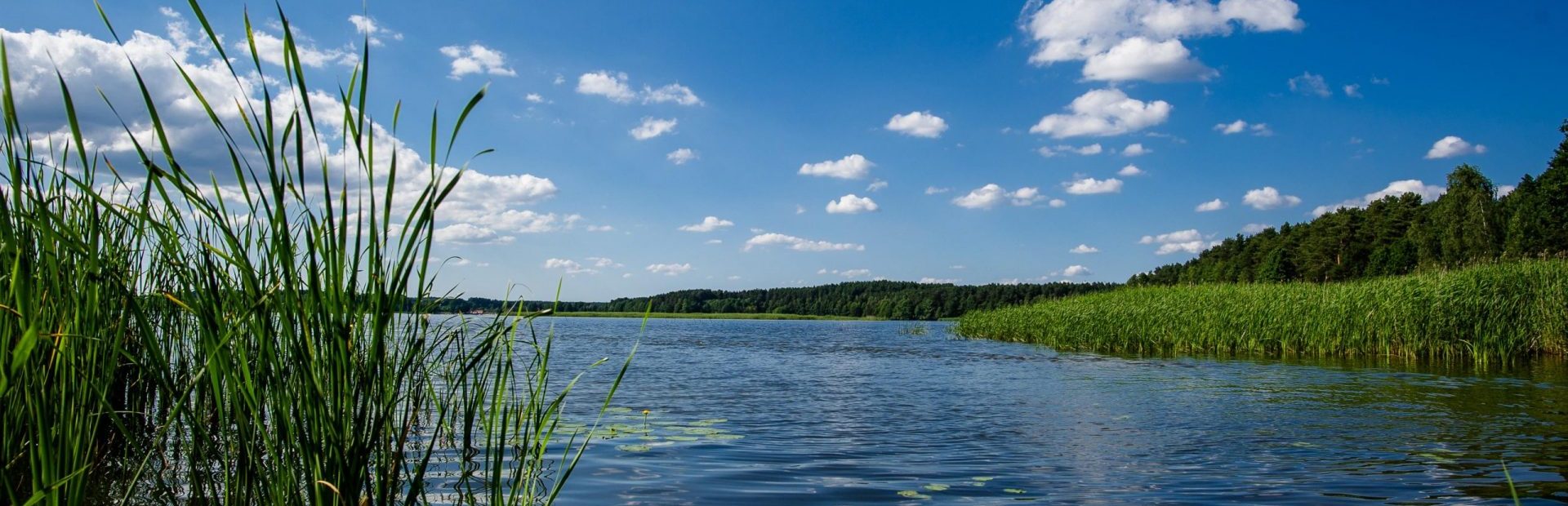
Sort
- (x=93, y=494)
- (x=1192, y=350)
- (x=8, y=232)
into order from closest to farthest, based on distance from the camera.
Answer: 1. (x=8, y=232)
2. (x=93, y=494)
3. (x=1192, y=350)

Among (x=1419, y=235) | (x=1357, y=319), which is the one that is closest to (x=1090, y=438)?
(x=1357, y=319)

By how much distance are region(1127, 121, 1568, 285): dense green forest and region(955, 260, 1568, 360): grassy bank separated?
50.5 feet

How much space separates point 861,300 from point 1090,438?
106 m

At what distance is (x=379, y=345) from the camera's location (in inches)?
95.9

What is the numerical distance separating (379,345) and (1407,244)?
77.3 m

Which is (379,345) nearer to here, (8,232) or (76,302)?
(8,232)

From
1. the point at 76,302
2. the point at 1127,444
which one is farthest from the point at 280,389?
the point at 1127,444

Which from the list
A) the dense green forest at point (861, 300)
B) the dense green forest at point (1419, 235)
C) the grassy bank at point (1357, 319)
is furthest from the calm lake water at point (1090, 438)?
the dense green forest at point (861, 300)

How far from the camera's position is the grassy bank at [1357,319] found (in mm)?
16281

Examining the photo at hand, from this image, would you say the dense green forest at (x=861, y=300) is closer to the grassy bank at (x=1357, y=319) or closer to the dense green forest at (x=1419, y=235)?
the dense green forest at (x=1419, y=235)

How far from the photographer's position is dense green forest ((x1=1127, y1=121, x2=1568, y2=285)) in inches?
1852

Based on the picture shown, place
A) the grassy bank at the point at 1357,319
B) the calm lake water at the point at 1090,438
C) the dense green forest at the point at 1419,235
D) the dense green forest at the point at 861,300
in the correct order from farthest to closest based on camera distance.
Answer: the dense green forest at the point at 861,300 → the dense green forest at the point at 1419,235 → the grassy bank at the point at 1357,319 → the calm lake water at the point at 1090,438

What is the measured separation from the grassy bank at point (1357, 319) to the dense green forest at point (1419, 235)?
1539 centimetres

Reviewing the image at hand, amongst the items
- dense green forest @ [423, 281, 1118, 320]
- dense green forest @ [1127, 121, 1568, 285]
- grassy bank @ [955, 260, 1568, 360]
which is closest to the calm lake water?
grassy bank @ [955, 260, 1568, 360]
